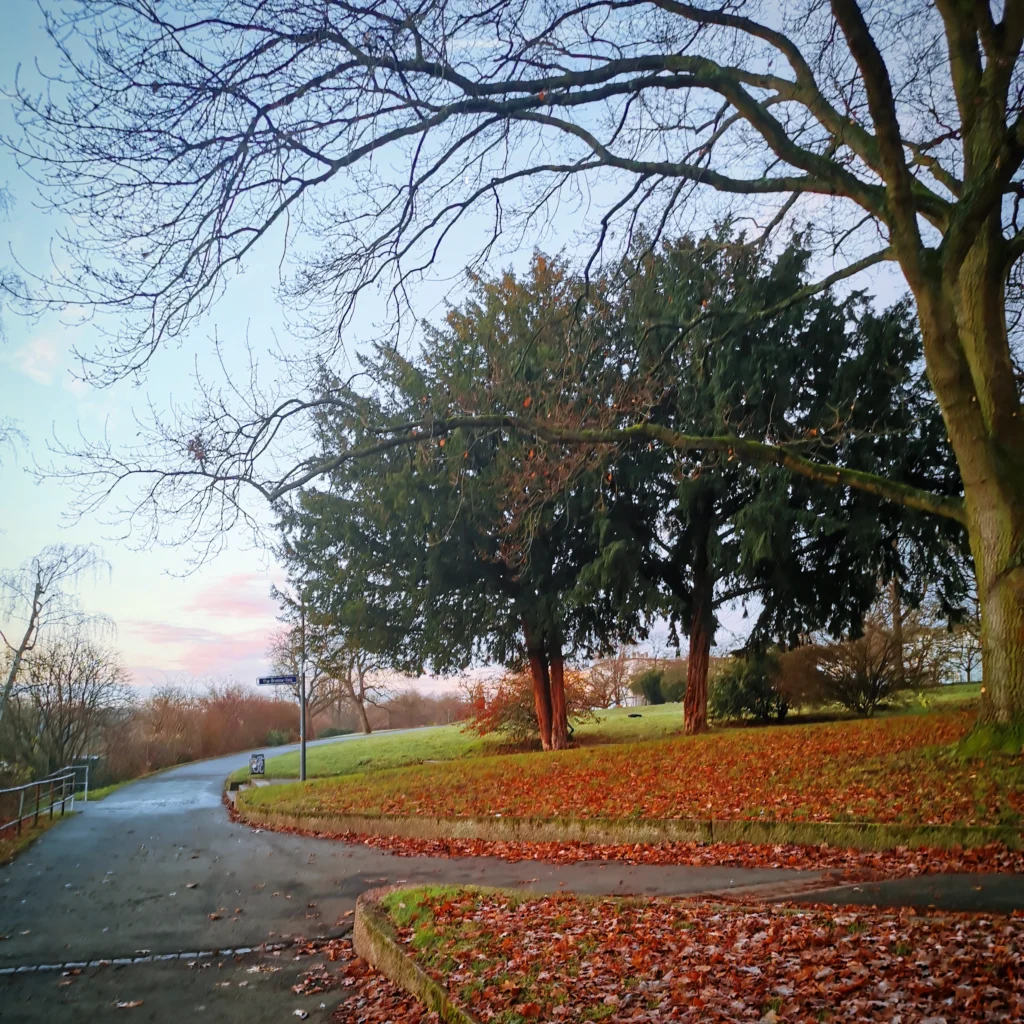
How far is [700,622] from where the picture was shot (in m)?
22.0

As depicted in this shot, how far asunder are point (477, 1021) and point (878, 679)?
22.4 meters

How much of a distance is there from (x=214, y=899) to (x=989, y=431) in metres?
11.2

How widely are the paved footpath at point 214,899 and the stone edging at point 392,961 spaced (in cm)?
50

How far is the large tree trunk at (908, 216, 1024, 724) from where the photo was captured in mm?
11180

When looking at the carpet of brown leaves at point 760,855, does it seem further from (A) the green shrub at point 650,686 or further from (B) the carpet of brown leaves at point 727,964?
(A) the green shrub at point 650,686

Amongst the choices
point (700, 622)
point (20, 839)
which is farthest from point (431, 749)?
point (20, 839)

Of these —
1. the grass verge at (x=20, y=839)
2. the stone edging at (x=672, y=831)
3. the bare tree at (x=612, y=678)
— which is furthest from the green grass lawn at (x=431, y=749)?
the stone edging at (x=672, y=831)

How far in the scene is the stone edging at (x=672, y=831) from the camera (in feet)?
30.8

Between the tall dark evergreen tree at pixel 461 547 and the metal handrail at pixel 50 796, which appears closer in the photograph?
the metal handrail at pixel 50 796

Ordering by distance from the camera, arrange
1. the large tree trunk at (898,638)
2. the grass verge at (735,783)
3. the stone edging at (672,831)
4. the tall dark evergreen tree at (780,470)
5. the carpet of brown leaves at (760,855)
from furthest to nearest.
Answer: the large tree trunk at (898,638)
the tall dark evergreen tree at (780,470)
the grass verge at (735,783)
the stone edging at (672,831)
the carpet of brown leaves at (760,855)

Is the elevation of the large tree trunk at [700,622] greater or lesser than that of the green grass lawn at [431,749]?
greater

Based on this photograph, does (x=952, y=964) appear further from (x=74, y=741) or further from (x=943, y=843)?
(x=74, y=741)

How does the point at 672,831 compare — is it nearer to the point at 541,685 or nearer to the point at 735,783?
the point at 735,783

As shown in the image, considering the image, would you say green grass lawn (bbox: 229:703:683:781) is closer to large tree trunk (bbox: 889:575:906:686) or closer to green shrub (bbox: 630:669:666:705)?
green shrub (bbox: 630:669:666:705)
